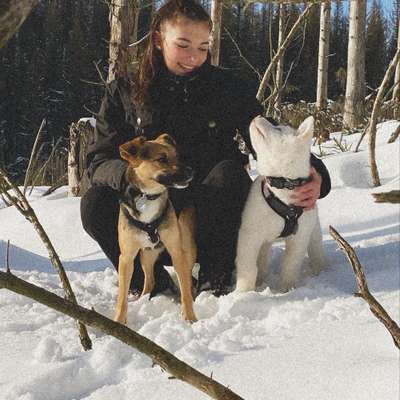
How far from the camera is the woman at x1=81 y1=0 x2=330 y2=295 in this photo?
8.76ft

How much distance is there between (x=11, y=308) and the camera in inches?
97.6

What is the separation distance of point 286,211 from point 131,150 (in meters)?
0.79

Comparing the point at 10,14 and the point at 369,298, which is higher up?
the point at 10,14

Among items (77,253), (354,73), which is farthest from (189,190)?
(354,73)

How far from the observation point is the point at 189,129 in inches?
114

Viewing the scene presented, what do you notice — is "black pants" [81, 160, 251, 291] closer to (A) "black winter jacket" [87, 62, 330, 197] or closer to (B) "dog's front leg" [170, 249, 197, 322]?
(A) "black winter jacket" [87, 62, 330, 197]

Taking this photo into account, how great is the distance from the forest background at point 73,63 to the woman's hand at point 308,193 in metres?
17.7

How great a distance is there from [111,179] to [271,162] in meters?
0.76

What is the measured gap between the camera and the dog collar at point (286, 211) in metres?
2.54

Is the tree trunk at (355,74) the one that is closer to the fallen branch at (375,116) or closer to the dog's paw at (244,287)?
the fallen branch at (375,116)

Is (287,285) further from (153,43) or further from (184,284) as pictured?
(153,43)

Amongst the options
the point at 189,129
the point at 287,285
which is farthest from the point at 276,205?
the point at 189,129

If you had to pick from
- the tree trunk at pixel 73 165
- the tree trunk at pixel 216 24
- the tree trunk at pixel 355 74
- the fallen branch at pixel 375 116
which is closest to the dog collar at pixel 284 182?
the fallen branch at pixel 375 116

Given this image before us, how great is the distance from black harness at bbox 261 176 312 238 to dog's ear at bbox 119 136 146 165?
0.63m
